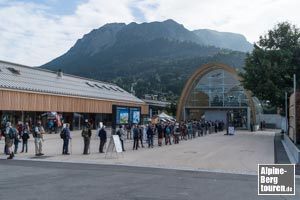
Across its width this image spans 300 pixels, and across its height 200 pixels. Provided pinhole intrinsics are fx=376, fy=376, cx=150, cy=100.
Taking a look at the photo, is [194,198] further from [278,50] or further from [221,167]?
[278,50]

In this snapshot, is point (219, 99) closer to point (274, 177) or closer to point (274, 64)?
point (274, 64)

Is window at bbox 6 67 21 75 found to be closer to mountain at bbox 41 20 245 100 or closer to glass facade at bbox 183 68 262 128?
glass facade at bbox 183 68 262 128

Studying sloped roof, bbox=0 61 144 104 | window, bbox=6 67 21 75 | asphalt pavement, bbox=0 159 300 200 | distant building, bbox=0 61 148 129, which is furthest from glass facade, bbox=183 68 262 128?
asphalt pavement, bbox=0 159 300 200

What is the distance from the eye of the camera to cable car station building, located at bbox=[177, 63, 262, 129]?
2299 inches

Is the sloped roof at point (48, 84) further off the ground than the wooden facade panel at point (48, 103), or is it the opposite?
the sloped roof at point (48, 84)

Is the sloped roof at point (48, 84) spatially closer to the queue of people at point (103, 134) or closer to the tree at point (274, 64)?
the queue of people at point (103, 134)

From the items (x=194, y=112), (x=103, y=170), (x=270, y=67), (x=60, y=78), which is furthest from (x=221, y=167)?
(x=194, y=112)

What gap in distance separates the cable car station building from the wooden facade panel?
16.3 meters

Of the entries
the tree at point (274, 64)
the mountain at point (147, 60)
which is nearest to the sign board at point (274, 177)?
the tree at point (274, 64)

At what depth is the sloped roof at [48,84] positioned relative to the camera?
3574 cm

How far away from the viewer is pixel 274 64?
40406mm

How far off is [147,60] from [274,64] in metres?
104

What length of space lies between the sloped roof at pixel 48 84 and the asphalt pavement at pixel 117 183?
854 inches

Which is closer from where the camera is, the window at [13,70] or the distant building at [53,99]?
the distant building at [53,99]
